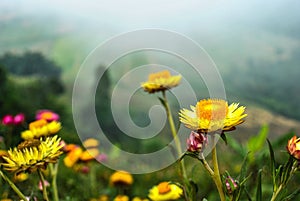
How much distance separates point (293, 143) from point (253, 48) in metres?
106

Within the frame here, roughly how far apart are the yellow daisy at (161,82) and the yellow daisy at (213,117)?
798 millimetres

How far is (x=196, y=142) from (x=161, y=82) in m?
0.85

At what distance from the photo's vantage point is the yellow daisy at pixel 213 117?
103 cm

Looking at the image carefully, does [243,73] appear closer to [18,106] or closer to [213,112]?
[18,106]

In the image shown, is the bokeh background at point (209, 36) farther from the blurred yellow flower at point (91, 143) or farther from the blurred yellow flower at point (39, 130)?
the blurred yellow flower at point (39, 130)

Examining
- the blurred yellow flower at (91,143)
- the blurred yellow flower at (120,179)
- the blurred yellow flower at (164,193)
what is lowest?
Result: the blurred yellow flower at (120,179)

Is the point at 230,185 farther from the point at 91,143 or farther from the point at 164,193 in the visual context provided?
the point at 91,143

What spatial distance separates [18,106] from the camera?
20.2 metres

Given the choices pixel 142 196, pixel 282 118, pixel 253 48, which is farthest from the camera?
pixel 253 48

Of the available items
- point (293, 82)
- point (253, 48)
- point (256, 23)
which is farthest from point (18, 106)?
point (256, 23)

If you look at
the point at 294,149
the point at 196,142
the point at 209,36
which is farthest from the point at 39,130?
the point at 209,36

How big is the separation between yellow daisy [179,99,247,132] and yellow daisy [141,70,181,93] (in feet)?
2.62

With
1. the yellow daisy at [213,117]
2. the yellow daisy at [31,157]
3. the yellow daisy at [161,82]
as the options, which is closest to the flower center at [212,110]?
the yellow daisy at [213,117]

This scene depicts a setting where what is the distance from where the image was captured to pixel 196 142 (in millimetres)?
1065
